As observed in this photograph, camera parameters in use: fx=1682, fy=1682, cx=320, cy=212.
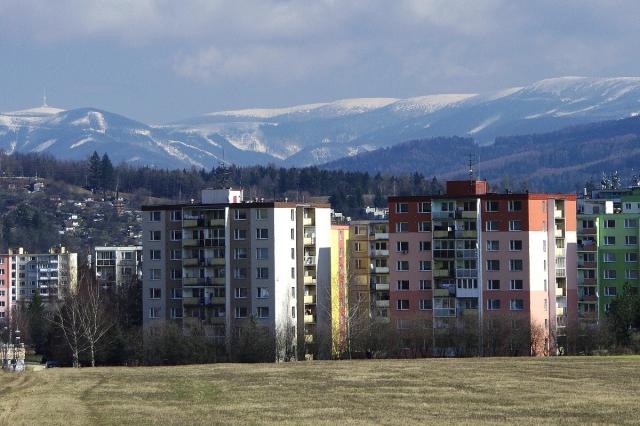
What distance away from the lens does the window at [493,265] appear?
111750 millimetres

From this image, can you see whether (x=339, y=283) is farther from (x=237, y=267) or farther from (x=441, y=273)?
(x=237, y=267)

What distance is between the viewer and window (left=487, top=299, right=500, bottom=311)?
11050cm

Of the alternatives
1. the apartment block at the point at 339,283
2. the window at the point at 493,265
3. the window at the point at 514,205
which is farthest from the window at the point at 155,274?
the window at the point at 514,205

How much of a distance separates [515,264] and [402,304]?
325 inches

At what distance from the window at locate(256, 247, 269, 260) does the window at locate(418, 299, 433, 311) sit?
35.7ft

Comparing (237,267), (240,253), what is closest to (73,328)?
(237,267)

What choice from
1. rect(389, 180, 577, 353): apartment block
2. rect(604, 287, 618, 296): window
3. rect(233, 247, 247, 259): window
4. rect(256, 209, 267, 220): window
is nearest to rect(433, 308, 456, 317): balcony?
rect(389, 180, 577, 353): apartment block

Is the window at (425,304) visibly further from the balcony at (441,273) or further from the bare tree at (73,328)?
the bare tree at (73,328)

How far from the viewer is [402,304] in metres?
114

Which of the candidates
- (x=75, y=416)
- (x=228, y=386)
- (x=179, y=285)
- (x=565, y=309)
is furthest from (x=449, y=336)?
(x=75, y=416)

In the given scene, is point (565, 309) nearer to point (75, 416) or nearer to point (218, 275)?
point (218, 275)

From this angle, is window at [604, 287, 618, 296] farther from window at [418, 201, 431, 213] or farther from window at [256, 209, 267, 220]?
window at [256, 209, 267, 220]

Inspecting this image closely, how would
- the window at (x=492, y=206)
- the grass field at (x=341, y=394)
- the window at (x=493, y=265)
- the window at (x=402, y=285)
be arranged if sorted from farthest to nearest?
the window at (x=402, y=285) → the window at (x=492, y=206) → the window at (x=493, y=265) → the grass field at (x=341, y=394)

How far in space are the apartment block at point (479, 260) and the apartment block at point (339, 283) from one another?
385cm
